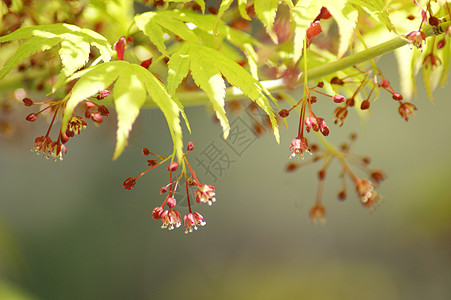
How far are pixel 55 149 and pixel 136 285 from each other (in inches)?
94.8

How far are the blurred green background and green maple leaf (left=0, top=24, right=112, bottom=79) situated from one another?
223 centimetres

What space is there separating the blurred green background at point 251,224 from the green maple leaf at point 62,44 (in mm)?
2233

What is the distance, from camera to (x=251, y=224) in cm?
295

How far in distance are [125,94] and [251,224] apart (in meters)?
2.55

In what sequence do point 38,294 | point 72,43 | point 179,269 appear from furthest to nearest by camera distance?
point 179,269 → point 38,294 → point 72,43

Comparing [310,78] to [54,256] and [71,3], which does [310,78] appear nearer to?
[71,3]

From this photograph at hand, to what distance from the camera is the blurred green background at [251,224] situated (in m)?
2.81

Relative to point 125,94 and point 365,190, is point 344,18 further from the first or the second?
point 365,190

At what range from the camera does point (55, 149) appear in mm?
612

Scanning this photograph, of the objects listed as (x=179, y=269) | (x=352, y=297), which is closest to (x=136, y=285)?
(x=179, y=269)

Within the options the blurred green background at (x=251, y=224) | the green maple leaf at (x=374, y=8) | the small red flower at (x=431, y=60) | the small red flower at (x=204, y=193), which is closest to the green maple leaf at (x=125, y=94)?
the small red flower at (x=204, y=193)

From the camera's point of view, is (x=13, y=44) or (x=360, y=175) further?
(x=360, y=175)

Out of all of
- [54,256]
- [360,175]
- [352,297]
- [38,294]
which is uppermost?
[360,175]

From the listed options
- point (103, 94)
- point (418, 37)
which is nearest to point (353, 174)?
point (418, 37)
